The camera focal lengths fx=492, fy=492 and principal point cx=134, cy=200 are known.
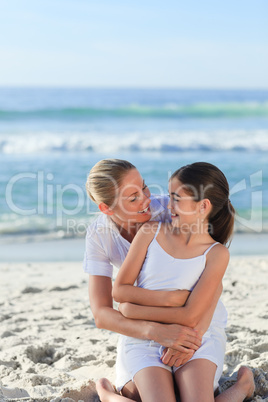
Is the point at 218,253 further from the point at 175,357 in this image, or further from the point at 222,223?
the point at 175,357

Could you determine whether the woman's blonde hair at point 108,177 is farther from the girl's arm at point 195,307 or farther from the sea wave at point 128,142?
the sea wave at point 128,142

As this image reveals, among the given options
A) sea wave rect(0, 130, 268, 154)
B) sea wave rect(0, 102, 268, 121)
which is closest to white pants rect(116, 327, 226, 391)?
sea wave rect(0, 130, 268, 154)

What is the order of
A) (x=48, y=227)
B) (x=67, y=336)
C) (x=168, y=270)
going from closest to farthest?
(x=168, y=270) < (x=67, y=336) < (x=48, y=227)

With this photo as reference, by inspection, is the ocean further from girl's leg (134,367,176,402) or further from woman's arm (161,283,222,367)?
girl's leg (134,367,176,402)

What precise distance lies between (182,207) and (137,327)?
24.0 inches

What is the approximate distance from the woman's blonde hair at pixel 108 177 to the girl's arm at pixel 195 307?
0.61 metres

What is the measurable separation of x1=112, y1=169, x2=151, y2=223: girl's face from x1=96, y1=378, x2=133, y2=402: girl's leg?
32.2 inches

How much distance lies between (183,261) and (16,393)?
1.07 meters

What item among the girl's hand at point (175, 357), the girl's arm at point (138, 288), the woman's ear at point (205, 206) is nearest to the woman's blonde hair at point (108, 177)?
the girl's arm at point (138, 288)

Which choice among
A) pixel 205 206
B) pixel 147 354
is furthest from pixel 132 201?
pixel 147 354

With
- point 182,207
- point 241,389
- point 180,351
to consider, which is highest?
point 182,207

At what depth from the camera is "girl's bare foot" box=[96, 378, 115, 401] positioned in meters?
2.29

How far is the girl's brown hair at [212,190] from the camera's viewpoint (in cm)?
235

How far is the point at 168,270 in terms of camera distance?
234 centimetres
